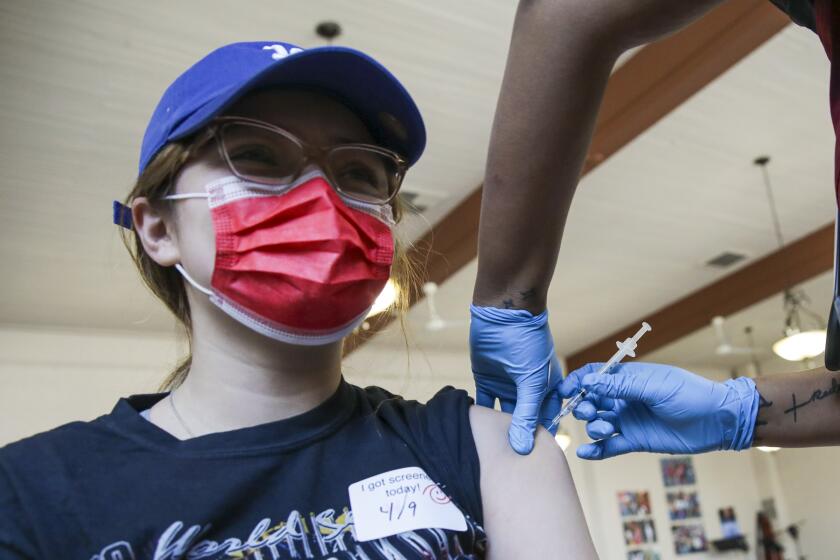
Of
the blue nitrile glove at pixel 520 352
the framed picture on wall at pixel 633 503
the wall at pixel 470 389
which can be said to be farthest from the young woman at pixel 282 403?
the framed picture on wall at pixel 633 503

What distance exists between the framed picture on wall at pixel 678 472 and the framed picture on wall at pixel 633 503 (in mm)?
464

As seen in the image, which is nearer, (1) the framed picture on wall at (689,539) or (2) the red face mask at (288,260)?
(2) the red face mask at (288,260)

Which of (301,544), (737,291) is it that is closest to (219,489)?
(301,544)

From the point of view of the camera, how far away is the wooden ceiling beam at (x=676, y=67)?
4.31 metres

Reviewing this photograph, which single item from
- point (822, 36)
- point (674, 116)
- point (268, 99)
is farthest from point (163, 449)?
point (674, 116)

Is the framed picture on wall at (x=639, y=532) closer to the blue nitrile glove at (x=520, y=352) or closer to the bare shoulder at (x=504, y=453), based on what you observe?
the blue nitrile glove at (x=520, y=352)

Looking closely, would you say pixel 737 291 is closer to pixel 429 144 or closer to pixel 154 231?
pixel 429 144

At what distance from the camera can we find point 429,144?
5148 millimetres

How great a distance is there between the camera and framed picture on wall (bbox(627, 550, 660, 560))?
32.1 feet

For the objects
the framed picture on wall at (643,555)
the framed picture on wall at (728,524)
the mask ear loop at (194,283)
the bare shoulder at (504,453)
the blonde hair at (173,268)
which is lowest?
the framed picture on wall at (643,555)

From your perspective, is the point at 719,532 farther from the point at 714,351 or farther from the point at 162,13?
the point at 162,13

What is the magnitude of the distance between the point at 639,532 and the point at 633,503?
0.37 m

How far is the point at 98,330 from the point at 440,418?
23.7 feet

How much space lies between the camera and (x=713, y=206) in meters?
6.46
